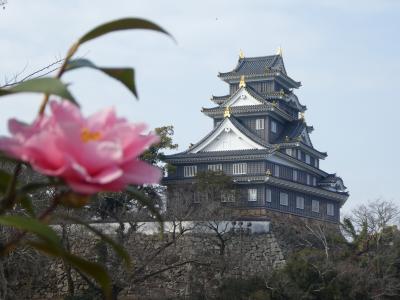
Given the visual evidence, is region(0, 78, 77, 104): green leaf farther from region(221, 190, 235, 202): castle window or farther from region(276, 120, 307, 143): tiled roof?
region(276, 120, 307, 143): tiled roof

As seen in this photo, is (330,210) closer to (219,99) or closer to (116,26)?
(219,99)

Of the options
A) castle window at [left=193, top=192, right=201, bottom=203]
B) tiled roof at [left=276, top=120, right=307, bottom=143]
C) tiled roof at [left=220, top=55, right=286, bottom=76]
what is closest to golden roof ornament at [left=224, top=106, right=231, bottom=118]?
tiled roof at [left=220, top=55, right=286, bottom=76]

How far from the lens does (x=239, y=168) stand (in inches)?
854

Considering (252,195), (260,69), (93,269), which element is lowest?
(93,269)

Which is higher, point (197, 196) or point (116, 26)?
point (197, 196)

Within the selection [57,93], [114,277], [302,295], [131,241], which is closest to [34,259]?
[114,277]

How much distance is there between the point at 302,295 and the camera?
14.5 meters

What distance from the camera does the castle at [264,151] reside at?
2133 cm

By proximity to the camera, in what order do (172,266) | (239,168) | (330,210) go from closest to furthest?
(172,266), (239,168), (330,210)

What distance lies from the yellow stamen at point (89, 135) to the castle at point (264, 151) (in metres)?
19.7

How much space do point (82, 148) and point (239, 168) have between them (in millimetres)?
21190

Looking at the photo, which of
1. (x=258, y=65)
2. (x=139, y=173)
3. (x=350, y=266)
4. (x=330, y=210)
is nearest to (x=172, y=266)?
(x=350, y=266)

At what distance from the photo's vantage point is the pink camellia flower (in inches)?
Result: 21.4

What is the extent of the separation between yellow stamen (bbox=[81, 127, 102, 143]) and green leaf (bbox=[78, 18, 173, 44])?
0.43ft
